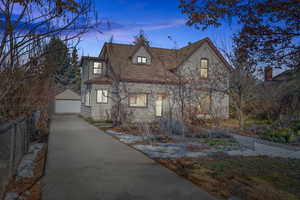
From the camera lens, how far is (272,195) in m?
4.06

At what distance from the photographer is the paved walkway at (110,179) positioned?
4113mm

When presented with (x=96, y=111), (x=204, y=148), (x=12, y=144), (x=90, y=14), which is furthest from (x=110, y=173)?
(x=96, y=111)

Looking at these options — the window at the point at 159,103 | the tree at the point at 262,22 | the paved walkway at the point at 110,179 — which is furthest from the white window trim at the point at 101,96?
the tree at the point at 262,22

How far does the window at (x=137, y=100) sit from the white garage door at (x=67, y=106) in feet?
58.0

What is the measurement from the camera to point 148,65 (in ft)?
67.1

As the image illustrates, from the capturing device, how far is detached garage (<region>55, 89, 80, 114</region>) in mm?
33156

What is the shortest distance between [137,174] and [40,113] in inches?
327

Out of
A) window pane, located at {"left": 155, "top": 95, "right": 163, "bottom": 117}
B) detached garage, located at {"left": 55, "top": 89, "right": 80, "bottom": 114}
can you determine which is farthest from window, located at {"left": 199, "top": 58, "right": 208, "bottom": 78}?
detached garage, located at {"left": 55, "top": 89, "right": 80, "bottom": 114}

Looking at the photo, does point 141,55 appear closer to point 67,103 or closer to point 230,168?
point 230,168

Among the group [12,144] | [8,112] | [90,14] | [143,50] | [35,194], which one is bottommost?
[35,194]

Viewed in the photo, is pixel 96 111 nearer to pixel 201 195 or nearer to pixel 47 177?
pixel 47 177

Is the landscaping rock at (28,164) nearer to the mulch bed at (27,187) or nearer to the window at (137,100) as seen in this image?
the mulch bed at (27,187)

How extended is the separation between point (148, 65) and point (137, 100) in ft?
11.4

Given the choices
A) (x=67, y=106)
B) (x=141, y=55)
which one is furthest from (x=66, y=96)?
(x=141, y=55)
